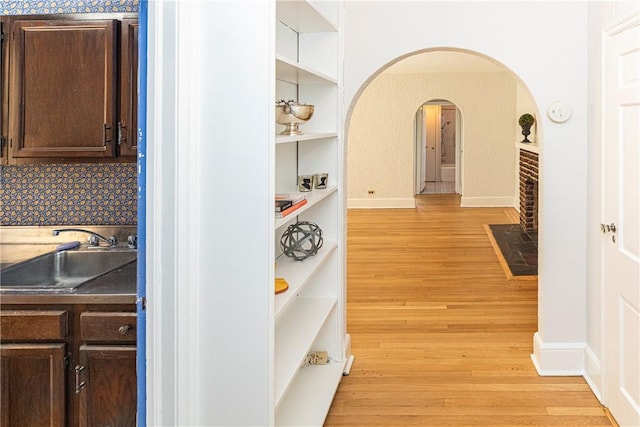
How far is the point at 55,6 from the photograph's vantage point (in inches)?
125

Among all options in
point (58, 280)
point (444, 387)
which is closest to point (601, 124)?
point (444, 387)

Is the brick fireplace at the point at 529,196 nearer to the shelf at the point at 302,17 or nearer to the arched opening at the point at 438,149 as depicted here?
the shelf at the point at 302,17

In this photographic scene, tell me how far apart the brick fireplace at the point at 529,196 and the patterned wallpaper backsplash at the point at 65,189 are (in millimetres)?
6285

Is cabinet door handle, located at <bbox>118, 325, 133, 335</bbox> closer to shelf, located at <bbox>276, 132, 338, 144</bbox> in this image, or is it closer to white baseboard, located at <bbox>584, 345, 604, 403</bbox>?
shelf, located at <bbox>276, 132, 338, 144</bbox>

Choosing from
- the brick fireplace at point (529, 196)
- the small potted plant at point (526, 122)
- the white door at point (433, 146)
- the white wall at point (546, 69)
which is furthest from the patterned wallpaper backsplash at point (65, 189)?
the white door at point (433, 146)

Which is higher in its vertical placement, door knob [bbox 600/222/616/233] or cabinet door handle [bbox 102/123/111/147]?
cabinet door handle [bbox 102/123/111/147]

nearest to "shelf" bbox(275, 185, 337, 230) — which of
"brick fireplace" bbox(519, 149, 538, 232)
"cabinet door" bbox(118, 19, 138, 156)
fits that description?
"cabinet door" bbox(118, 19, 138, 156)

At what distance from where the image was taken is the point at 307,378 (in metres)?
3.58

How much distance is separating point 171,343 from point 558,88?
2784 mm

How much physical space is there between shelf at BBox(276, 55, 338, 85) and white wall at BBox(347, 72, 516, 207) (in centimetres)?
796

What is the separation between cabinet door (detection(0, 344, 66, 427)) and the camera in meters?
2.35

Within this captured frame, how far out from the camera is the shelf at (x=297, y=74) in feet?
8.45

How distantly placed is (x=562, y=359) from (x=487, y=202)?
812 cm

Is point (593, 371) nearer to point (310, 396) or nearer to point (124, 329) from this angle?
point (310, 396)
